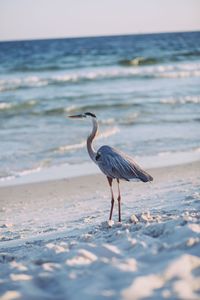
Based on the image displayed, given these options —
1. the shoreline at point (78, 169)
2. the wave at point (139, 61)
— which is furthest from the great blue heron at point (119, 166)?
the wave at point (139, 61)

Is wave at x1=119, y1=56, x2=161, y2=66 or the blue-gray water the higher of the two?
the blue-gray water

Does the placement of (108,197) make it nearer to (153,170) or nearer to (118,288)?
(153,170)

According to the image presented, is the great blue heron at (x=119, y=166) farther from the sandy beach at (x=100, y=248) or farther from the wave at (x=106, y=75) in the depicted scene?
the wave at (x=106, y=75)

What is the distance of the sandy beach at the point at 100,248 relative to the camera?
358cm

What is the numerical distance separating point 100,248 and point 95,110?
47.1 feet

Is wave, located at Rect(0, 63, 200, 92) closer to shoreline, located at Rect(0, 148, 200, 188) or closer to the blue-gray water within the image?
Answer: the blue-gray water

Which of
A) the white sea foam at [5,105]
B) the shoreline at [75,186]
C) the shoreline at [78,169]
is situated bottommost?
the white sea foam at [5,105]

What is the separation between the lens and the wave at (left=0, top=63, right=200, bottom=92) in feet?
86.8

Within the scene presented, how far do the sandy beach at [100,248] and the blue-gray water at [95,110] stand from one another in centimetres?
303

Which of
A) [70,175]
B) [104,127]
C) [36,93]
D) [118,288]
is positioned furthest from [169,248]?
[36,93]

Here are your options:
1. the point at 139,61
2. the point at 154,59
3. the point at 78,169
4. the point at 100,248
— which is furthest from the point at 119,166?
the point at 154,59

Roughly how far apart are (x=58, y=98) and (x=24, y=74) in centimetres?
1077

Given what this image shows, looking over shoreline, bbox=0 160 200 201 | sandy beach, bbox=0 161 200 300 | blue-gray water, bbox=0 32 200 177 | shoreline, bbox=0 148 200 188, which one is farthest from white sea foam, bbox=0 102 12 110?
sandy beach, bbox=0 161 200 300

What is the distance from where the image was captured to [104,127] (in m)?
15.6
